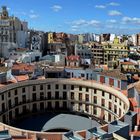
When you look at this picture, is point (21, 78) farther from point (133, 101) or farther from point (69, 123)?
point (133, 101)

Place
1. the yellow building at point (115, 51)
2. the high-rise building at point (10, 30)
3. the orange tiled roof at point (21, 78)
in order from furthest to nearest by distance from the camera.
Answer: the high-rise building at point (10, 30)
the yellow building at point (115, 51)
the orange tiled roof at point (21, 78)

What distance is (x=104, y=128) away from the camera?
41406 mm

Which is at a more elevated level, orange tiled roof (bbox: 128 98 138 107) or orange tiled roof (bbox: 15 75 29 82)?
orange tiled roof (bbox: 15 75 29 82)

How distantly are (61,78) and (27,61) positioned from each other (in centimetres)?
3306

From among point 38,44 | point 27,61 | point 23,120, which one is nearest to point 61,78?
point 23,120

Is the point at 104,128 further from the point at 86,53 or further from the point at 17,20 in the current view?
the point at 17,20

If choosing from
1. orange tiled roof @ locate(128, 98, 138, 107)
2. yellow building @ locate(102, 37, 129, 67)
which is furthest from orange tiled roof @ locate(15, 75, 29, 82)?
yellow building @ locate(102, 37, 129, 67)

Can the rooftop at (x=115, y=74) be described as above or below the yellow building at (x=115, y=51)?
below

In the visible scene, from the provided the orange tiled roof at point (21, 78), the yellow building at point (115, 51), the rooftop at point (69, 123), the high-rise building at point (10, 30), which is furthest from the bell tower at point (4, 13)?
the rooftop at point (69, 123)

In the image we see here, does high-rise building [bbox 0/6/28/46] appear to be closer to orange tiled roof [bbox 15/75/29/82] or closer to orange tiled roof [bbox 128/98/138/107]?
orange tiled roof [bbox 15/75/29/82]

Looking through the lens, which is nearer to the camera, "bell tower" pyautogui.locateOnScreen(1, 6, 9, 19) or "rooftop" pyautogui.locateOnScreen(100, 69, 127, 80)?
"rooftop" pyautogui.locateOnScreen(100, 69, 127, 80)

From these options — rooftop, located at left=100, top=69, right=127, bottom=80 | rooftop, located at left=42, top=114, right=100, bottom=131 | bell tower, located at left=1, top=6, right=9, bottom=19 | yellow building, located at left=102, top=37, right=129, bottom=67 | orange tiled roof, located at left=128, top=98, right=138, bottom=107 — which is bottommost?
rooftop, located at left=42, top=114, right=100, bottom=131

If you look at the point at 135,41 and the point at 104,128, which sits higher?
the point at 135,41

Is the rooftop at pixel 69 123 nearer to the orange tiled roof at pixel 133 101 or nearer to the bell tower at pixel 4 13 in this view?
the orange tiled roof at pixel 133 101
